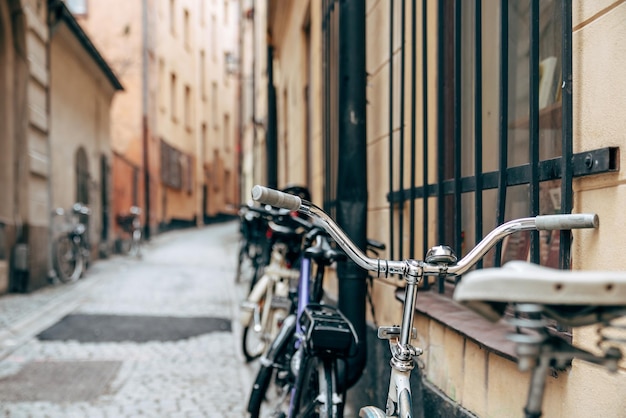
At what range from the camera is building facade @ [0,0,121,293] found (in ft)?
28.5

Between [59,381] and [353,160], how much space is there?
2.75m

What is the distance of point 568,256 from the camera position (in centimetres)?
187

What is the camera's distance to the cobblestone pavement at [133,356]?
14.0 feet

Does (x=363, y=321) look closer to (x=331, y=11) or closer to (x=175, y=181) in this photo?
(x=331, y=11)

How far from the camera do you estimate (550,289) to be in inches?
38.2

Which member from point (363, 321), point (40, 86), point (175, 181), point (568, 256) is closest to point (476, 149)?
point (568, 256)

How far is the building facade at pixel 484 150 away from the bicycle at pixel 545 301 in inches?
25.9

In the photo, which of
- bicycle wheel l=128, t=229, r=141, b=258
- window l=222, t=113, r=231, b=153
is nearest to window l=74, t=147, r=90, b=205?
bicycle wheel l=128, t=229, r=141, b=258

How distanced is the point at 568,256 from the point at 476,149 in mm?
630

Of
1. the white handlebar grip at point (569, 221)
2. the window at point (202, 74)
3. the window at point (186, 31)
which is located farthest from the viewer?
the window at point (202, 74)

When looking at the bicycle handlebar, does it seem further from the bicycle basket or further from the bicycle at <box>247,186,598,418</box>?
the bicycle basket

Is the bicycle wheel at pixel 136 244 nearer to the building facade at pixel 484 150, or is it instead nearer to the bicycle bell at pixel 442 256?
the building facade at pixel 484 150

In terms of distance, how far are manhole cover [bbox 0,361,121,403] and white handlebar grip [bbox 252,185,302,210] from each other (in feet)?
10.3

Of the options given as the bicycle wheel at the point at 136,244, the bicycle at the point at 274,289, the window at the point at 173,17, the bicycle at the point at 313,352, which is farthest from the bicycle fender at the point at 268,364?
the window at the point at 173,17
